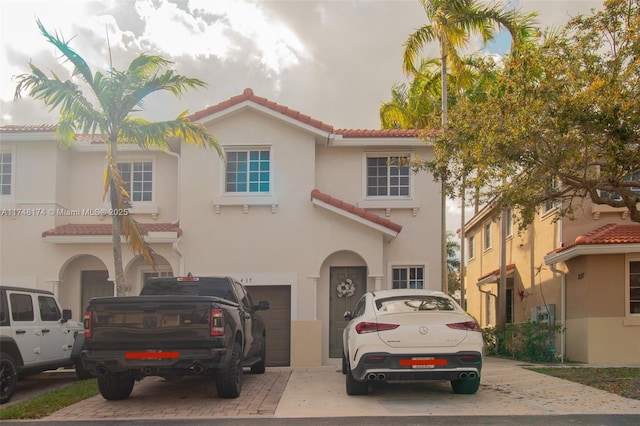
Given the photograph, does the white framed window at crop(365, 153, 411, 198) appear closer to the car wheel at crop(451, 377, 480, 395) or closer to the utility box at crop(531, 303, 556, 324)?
the utility box at crop(531, 303, 556, 324)

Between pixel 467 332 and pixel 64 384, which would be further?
pixel 64 384

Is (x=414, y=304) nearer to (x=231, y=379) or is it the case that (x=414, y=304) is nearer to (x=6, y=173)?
(x=231, y=379)

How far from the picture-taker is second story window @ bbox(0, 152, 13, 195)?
17042 millimetres

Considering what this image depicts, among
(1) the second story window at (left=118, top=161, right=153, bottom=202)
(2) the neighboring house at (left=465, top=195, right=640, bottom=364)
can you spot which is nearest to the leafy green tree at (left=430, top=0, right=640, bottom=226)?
(2) the neighboring house at (left=465, top=195, right=640, bottom=364)

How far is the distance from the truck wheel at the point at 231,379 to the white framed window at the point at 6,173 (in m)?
10.0

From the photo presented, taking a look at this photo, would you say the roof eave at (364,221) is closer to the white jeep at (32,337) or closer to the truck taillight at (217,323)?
the white jeep at (32,337)

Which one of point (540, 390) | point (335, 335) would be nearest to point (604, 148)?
point (540, 390)

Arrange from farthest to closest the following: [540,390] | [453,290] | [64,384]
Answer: [453,290], [64,384], [540,390]

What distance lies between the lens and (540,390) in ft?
34.9

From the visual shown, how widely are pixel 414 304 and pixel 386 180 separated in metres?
7.78

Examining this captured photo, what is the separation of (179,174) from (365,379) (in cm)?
920

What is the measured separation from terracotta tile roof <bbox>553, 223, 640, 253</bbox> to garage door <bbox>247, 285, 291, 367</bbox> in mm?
7205

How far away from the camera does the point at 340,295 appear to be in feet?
55.6

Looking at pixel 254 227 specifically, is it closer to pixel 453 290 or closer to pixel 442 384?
pixel 442 384
